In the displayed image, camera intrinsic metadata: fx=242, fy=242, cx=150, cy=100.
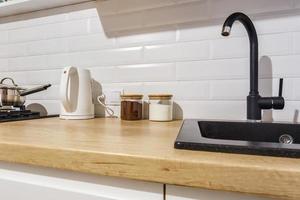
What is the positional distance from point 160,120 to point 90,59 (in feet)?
1.58

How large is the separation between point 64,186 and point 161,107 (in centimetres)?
52

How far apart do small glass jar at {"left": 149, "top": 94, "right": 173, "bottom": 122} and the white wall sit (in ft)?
0.26

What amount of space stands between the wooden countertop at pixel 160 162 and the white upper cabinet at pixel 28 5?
2.69ft

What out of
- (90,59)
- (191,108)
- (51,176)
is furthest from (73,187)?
(90,59)

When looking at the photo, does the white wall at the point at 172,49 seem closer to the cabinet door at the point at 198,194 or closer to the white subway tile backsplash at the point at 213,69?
the white subway tile backsplash at the point at 213,69

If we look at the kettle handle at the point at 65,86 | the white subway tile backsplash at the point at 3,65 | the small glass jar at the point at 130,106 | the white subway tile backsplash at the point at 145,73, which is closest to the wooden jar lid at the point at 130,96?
the small glass jar at the point at 130,106

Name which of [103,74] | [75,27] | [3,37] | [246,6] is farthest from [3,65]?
[246,6]

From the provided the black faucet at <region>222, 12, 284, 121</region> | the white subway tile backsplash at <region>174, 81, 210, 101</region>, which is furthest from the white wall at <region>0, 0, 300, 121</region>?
the black faucet at <region>222, 12, 284, 121</region>

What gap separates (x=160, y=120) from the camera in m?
0.94

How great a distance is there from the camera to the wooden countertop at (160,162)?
34cm

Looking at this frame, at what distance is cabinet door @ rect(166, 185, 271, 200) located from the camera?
0.37m

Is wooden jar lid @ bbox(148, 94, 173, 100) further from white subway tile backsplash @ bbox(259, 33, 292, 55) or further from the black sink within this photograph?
white subway tile backsplash @ bbox(259, 33, 292, 55)

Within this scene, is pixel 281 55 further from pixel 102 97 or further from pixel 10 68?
pixel 10 68

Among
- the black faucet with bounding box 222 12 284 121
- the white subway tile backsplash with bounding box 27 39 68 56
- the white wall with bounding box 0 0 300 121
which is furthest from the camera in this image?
the white subway tile backsplash with bounding box 27 39 68 56
